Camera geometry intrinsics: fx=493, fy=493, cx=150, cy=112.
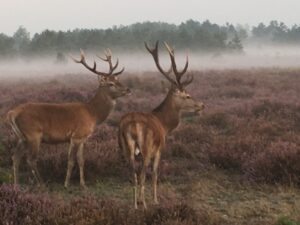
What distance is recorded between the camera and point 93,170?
8.48 meters

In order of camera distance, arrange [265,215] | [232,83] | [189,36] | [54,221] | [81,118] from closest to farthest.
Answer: [54,221]
[265,215]
[81,118]
[232,83]
[189,36]

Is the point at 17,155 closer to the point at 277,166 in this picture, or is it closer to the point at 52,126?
the point at 52,126

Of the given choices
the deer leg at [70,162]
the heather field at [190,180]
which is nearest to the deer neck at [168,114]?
the heather field at [190,180]

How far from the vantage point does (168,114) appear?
7828 millimetres

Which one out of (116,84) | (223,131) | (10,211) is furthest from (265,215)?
(223,131)

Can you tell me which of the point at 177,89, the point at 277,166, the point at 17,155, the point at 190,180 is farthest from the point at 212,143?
the point at 17,155

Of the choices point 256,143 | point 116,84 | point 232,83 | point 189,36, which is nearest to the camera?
point 116,84

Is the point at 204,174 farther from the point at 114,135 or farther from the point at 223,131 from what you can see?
the point at 223,131

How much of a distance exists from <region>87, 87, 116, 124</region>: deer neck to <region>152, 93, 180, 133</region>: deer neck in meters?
1.31

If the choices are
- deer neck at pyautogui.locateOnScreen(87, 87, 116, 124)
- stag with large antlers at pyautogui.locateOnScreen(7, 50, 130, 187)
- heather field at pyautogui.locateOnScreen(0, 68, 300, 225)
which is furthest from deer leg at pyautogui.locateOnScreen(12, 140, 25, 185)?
deer neck at pyautogui.locateOnScreen(87, 87, 116, 124)

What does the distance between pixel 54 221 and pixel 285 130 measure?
761cm

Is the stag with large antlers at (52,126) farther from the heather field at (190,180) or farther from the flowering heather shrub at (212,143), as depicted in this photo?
the flowering heather shrub at (212,143)

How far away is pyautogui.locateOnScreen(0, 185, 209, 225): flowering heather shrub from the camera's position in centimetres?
540

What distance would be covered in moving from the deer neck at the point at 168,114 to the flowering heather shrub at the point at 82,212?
6.40ft
